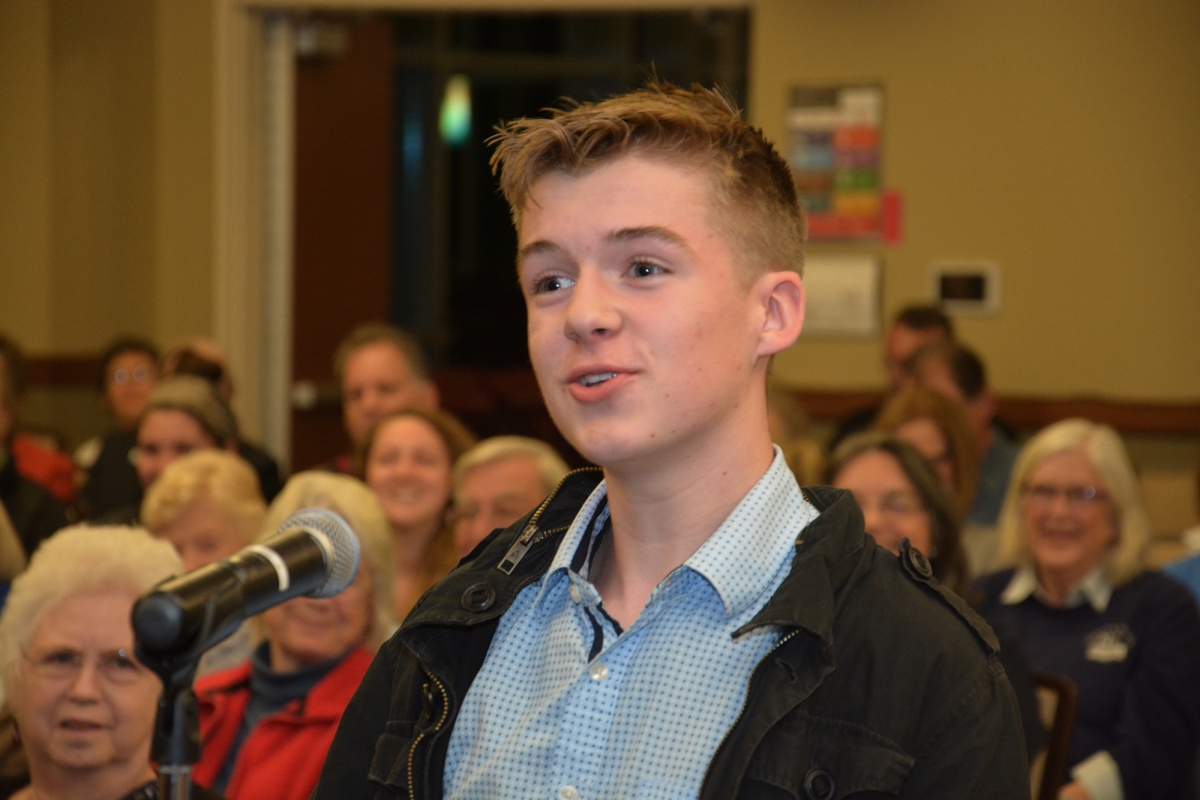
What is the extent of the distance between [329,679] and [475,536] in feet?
2.88

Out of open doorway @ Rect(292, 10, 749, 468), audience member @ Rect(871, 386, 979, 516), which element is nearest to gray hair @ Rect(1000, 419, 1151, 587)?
audience member @ Rect(871, 386, 979, 516)

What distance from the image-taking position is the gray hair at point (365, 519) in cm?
258

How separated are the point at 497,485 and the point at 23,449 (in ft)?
7.04

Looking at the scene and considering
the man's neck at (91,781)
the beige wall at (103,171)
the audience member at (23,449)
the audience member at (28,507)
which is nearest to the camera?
the man's neck at (91,781)

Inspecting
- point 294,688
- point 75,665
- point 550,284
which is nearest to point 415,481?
point 294,688

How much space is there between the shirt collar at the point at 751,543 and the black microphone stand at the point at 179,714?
32cm

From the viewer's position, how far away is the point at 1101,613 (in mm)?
3145

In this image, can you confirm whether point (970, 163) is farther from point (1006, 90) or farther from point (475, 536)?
point (475, 536)

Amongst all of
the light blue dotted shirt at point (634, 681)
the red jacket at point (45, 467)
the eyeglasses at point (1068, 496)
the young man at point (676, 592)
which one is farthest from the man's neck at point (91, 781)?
the red jacket at point (45, 467)

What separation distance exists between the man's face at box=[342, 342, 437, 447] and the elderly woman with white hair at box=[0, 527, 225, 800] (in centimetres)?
208

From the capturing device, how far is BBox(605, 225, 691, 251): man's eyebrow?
Result: 109 centimetres

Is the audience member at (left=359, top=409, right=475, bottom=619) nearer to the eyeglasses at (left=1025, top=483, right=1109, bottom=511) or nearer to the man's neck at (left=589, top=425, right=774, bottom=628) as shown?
the eyeglasses at (left=1025, top=483, right=1109, bottom=511)

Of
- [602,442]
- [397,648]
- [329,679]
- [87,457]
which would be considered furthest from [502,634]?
[87,457]

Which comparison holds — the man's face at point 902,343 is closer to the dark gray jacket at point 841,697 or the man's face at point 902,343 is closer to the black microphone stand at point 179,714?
the dark gray jacket at point 841,697
